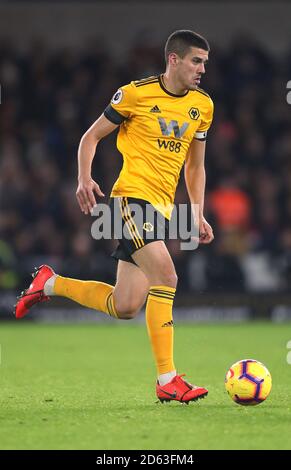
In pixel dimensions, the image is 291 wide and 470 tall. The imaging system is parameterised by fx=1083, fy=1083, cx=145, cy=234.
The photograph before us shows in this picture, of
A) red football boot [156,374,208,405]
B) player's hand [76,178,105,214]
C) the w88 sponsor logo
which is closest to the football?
red football boot [156,374,208,405]

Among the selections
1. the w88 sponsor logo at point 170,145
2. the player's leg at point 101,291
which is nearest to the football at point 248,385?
the player's leg at point 101,291

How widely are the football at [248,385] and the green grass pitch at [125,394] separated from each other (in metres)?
0.06

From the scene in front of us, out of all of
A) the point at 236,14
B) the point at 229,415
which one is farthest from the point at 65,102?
the point at 229,415

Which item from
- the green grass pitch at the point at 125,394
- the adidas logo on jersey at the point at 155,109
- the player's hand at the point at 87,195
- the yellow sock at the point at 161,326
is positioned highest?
the adidas logo on jersey at the point at 155,109

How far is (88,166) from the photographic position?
19.3 ft

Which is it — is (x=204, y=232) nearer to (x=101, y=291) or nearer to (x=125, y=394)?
(x=101, y=291)

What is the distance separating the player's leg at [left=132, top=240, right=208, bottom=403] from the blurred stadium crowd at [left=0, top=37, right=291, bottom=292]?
646 cm

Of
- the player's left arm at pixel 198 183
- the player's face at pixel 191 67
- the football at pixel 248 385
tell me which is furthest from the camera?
the player's left arm at pixel 198 183

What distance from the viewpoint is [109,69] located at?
1466cm

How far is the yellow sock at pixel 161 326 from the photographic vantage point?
581 cm

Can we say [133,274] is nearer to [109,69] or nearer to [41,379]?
[41,379]

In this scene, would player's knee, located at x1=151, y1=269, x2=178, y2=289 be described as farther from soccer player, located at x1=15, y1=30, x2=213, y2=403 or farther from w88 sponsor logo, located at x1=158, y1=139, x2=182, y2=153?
Answer: w88 sponsor logo, located at x1=158, y1=139, x2=182, y2=153

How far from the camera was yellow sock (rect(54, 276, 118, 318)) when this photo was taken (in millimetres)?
6133

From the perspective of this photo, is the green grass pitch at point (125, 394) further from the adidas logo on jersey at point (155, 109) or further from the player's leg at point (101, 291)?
the adidas logo on jersey at point (155, 109)
